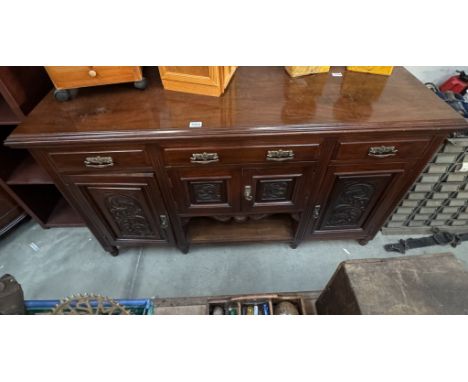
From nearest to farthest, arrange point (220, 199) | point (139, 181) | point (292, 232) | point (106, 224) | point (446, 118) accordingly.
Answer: point (446, 118)
point (139, 181)
point (220, 199)
point (106, 224)
point (292, 232)

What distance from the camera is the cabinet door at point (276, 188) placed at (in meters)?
0.93

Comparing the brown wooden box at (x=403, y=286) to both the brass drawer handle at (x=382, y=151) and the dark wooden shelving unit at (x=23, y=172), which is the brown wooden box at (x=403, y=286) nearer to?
the brass drawer handle at (x=382, y=151)

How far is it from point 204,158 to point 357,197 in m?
0.71

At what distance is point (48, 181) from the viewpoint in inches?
46.4

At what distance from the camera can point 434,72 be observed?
1295 millimetres

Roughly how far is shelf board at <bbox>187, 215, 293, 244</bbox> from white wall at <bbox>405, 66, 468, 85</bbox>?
104cm

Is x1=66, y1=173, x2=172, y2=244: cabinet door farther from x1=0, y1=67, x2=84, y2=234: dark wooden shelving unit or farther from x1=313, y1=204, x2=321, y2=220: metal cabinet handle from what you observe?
x1=313, y1=204, x2=321, y2=220: metal cabinet handle

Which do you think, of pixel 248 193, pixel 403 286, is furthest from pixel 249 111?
pixel 403 286

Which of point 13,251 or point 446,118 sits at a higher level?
point 446,118

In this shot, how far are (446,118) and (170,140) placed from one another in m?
0.92

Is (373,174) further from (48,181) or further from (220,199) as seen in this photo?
(48,181)

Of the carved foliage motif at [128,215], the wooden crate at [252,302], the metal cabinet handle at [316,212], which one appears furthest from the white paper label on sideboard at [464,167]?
the carved foliage motif at [128,215]

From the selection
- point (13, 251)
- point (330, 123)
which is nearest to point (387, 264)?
point (330, 123)

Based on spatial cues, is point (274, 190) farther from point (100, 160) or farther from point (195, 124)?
point (100, 160)
